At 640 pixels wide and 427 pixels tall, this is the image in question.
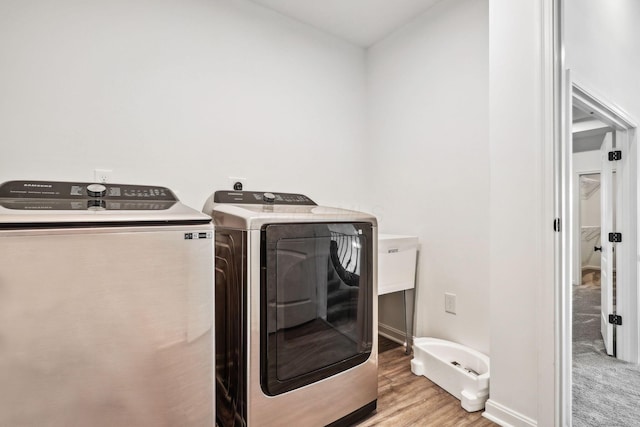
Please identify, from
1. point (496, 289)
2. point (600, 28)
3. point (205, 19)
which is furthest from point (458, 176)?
point (205, 19)

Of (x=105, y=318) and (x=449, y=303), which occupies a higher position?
(x=105, y=318)

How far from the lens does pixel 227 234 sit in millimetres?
1312

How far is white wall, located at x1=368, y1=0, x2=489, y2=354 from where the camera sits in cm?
185

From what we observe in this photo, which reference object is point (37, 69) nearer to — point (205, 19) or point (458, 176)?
point (205, 19)

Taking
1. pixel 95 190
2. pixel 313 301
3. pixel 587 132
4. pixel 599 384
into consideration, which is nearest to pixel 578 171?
pixel 587 132

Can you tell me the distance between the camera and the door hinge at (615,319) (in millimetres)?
2057

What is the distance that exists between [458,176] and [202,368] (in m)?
1.83

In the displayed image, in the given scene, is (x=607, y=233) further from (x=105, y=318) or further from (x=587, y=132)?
(x=105, y=318)

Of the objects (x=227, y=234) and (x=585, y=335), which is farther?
(x=585, y=335)

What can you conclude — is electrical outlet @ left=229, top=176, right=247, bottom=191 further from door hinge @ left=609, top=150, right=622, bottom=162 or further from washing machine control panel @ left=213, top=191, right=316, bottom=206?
door hinge @ left=609, top=150, right=622, bottom=162

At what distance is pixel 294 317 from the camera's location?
1257mm

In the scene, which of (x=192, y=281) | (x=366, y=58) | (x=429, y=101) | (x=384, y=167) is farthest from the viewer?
(x=366, y=58)

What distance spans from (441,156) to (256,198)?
1.32 meters

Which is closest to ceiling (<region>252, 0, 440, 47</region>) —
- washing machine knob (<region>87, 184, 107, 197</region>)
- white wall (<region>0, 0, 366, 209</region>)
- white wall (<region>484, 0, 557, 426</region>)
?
white wall (<region>0, 0, 366, 209</region>)
